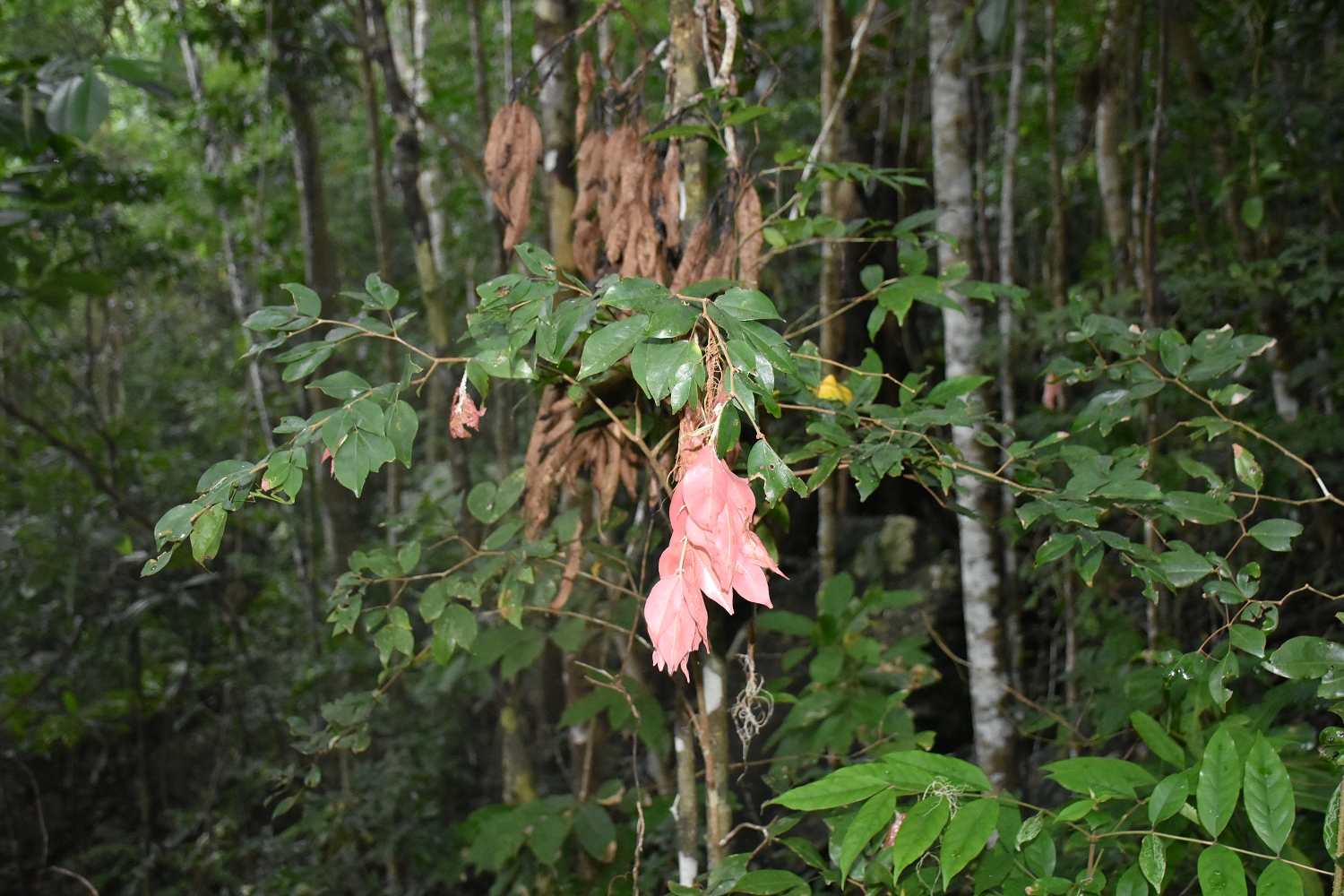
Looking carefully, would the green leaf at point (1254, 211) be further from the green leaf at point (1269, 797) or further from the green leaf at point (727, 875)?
the green leaf at point (727, 875)

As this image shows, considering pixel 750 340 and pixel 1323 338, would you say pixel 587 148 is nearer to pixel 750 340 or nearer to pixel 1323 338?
pixel 750 340

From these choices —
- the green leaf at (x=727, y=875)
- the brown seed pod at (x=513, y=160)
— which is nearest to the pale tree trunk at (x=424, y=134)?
the brown seed pod at (x=513, y=160)

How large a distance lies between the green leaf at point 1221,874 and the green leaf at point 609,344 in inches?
30.4

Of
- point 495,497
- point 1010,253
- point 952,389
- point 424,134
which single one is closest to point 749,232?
point 952,389

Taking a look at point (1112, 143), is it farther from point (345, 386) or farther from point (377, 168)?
point (345, 386)

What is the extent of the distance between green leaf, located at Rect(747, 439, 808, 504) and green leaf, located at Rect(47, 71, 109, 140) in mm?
2071

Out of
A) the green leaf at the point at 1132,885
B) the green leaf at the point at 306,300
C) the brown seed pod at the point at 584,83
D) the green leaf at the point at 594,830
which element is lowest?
the green leaf at the point at 594,830

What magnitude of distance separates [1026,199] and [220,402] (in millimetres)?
5536

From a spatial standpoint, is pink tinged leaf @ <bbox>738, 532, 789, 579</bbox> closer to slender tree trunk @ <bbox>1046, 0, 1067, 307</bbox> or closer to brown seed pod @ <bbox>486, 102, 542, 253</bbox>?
brown seed pod @ <bbox>486, 102, 542, 253</bbox>

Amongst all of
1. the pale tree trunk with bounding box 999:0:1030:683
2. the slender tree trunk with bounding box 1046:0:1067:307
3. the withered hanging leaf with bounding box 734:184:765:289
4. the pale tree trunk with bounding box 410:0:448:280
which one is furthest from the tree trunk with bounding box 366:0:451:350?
the pale tree trunk with bounding box 410:0:448:280

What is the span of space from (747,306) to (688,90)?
0.82 meters

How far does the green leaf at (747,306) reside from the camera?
0.82m

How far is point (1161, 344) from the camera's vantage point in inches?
50.8

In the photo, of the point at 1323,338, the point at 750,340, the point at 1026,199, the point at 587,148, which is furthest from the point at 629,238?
the point at 1026,199
